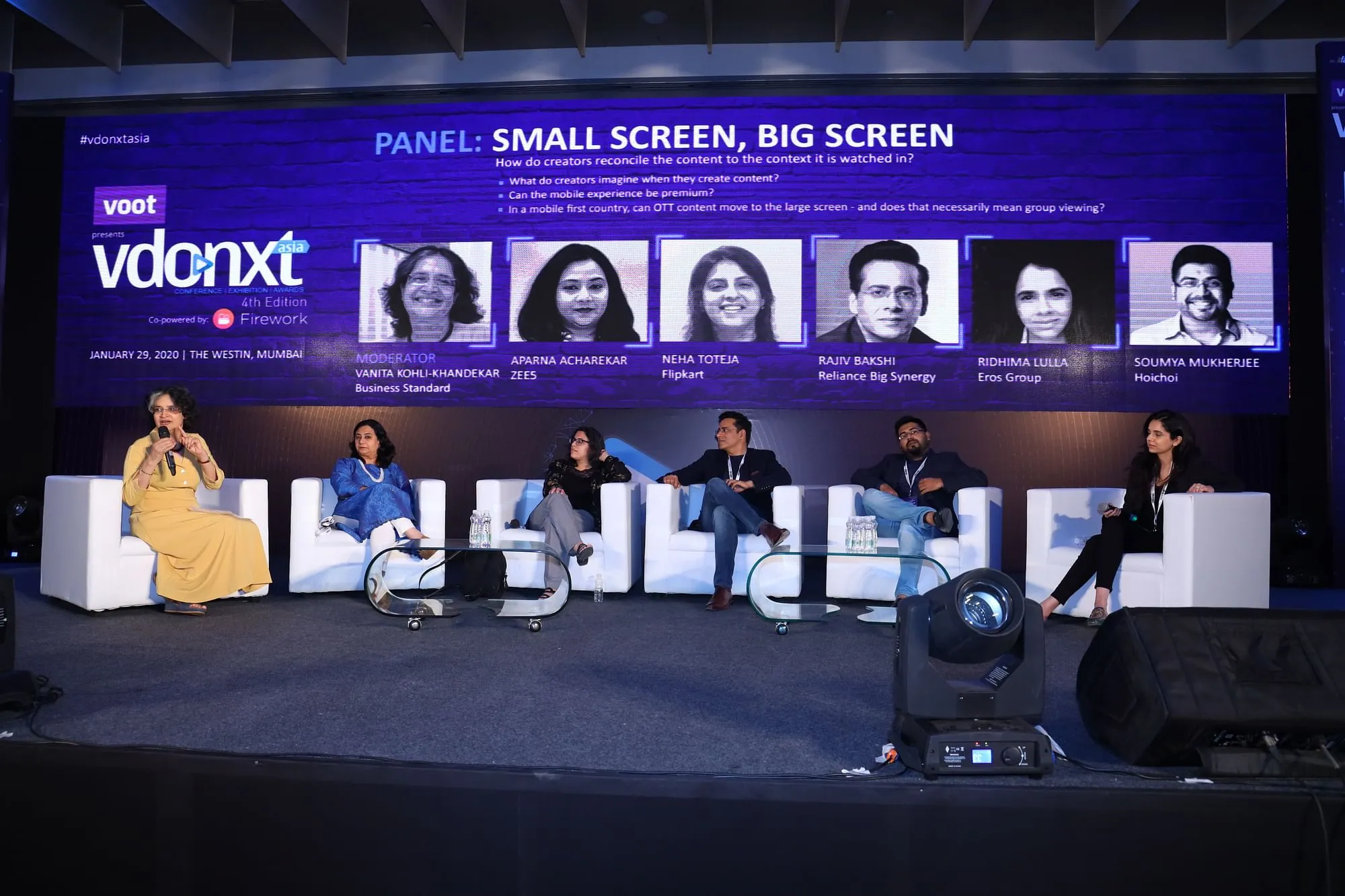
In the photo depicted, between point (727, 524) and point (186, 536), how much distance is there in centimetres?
238

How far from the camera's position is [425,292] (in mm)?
5668

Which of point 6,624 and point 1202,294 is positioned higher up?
point 1202,294

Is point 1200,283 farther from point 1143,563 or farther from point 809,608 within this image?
point 809,608

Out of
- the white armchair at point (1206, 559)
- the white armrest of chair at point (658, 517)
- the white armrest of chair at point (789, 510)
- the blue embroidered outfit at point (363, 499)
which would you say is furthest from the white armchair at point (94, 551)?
the white armchair at point (1206, 559)

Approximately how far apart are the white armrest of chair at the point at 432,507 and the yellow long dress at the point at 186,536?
2.67 feet

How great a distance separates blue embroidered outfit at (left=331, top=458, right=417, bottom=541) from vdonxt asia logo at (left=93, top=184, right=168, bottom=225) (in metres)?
2.55

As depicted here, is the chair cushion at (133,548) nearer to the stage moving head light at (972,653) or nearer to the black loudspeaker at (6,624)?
the black loudspeaker at (6,624)

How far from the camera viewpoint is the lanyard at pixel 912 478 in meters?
4.62

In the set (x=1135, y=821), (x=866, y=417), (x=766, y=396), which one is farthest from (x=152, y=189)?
(x=1135, y=821)

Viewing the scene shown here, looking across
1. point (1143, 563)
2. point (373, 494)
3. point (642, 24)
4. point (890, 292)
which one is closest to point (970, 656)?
point (1143, 563)

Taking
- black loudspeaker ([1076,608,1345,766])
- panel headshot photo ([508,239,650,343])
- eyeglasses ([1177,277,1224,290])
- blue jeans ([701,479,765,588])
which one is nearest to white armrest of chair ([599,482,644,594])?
blue jeans ([701,479,765,588])

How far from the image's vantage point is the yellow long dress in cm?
397

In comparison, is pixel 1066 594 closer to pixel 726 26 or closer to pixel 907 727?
pixel 907 727

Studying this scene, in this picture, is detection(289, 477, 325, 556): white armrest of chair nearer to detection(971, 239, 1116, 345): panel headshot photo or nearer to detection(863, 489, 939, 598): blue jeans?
detection(863, 489, 939, 598): blue jeans
